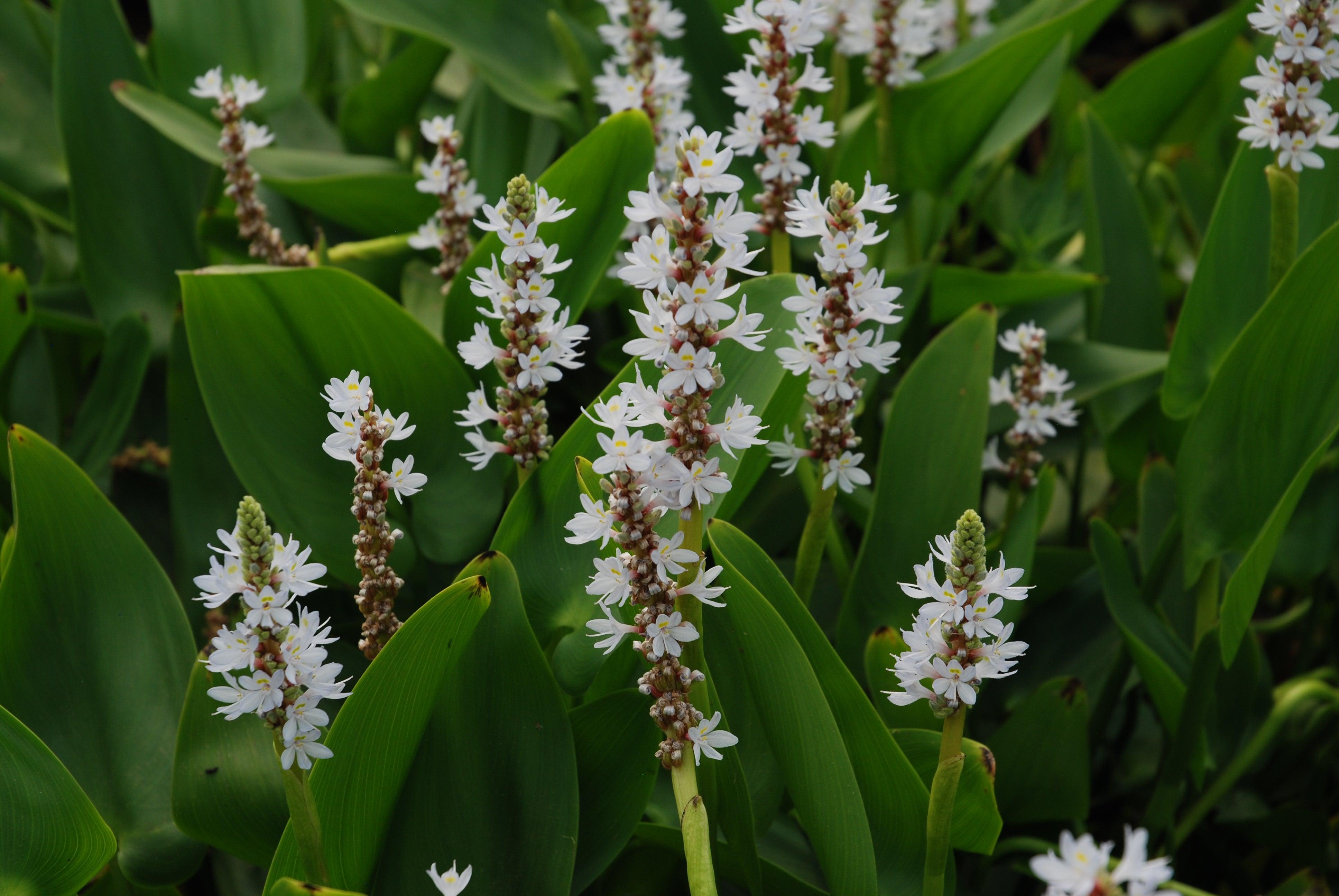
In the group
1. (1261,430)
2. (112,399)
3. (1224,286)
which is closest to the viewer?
(1261,430)

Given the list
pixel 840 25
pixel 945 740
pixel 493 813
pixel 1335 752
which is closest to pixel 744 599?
pixel 945 740

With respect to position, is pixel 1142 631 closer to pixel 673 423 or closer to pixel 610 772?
pixel 610 772

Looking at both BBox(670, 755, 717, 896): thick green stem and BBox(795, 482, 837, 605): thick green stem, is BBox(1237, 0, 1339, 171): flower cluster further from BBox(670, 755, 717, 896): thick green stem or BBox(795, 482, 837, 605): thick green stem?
BBox(670, 755, 717, 896): thick green stem

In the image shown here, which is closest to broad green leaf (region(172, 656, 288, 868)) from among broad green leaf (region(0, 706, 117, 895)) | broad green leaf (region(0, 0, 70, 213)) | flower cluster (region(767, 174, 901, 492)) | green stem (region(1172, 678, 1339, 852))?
broad green leaf (region(0, 706, 117, 895))

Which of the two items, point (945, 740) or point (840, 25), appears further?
point (840, 25)

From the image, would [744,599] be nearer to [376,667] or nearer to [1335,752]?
[376,667]

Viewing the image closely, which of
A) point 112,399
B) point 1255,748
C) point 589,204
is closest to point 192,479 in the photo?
point 112,399
